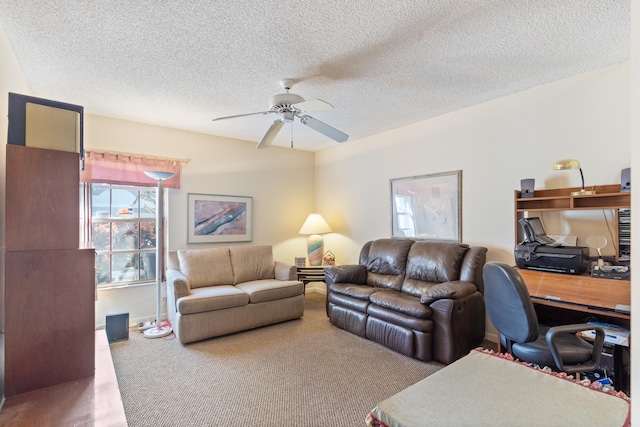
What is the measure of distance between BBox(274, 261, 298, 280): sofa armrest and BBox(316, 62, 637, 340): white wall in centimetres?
114

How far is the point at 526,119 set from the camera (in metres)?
3.11

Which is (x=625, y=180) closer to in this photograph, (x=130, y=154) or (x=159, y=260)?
(x=159, y=260)

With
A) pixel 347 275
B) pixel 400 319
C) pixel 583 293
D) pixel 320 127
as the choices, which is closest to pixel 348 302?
pixel 347 275

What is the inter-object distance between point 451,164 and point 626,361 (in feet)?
7.57

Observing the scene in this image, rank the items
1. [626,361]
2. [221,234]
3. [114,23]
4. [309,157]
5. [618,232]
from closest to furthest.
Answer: [114,23], [626,361], [618,232], [221,234], [309,157]

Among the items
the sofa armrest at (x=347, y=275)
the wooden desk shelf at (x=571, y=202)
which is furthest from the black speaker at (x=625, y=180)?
the sofa armrest at (x=347, y=275)

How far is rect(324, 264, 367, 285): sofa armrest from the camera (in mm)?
3869

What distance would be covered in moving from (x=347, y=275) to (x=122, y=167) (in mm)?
2998

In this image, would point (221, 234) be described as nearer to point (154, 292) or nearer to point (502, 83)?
point (154, 292)

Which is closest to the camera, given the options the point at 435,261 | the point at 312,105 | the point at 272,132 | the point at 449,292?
the point at 312,105

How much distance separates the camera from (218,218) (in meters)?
4.59

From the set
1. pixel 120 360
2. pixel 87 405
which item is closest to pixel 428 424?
pixel 87 405

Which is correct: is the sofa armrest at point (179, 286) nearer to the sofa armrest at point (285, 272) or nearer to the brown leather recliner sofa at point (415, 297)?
the sofa armrest at point (285, 272)

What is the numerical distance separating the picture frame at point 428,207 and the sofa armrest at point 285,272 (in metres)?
1.43
